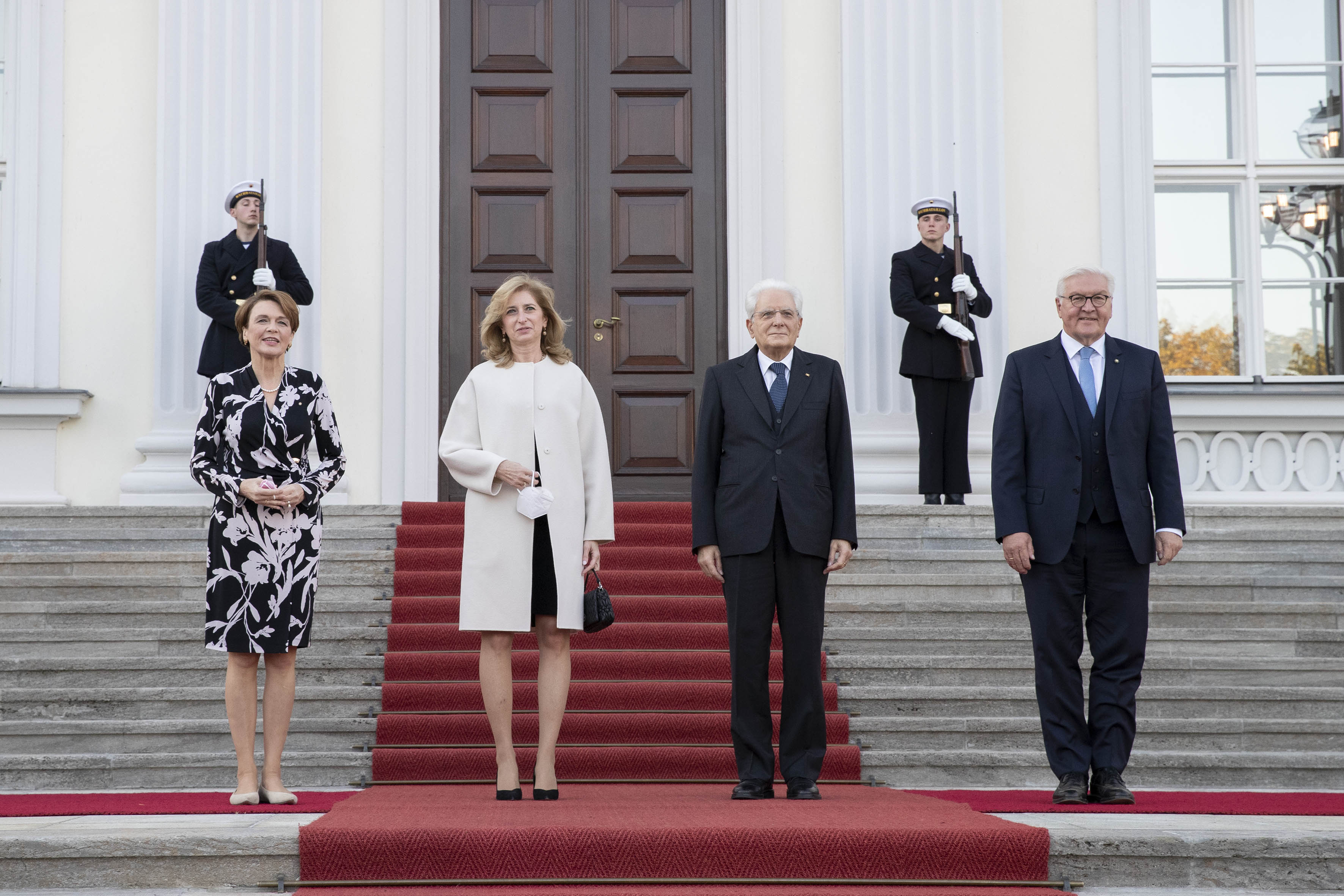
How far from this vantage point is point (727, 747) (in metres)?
5.30

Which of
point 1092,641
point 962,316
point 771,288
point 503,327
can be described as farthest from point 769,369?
point 962,316

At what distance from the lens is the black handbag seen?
446 centimetres

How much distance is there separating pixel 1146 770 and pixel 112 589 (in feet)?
13.9

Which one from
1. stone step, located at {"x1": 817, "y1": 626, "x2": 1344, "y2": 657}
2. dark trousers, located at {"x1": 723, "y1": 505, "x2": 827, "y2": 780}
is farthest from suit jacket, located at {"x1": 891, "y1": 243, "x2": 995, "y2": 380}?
dark trousers, located at {"x1": 723, "y1": 505, "x2": 827, "y2": 780}

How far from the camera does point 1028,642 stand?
600cm

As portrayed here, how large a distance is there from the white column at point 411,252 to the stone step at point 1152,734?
12.1ft

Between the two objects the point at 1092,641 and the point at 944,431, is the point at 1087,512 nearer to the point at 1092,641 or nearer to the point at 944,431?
the point at 1092,641

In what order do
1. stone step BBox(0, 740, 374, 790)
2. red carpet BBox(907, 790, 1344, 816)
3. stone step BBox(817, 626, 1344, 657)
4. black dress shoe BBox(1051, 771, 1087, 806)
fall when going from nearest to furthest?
red carpet BBox(907, 790, 1344, 816), black dress shoe BBox(1051, 771, 1087, 806), stone step BBox(0, 740, 374, 790), stone step BBox(817, 626, 1344, 657)

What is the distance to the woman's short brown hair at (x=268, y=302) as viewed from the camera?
4.61 m

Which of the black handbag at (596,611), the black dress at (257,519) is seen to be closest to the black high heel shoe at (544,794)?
the black handbag at (596,611)

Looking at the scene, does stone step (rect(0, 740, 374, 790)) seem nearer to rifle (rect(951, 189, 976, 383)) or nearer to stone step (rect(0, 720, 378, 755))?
stone step (rect(0, 720, 378, 755))

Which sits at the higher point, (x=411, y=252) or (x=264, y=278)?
(x=411, y=252)

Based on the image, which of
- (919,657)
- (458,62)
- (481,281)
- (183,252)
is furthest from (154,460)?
(919,657)

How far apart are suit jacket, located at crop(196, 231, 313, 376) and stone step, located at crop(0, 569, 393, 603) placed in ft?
Answer: 5.42
